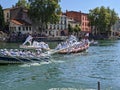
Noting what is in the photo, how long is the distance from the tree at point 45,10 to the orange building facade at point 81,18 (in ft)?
153

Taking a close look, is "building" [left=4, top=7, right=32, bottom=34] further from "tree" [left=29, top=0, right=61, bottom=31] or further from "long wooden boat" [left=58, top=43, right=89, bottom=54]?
"long wooden boat" [left=58, top=43, right=89, bottom=54]

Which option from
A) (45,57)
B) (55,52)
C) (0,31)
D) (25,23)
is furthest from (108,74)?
(25,23)

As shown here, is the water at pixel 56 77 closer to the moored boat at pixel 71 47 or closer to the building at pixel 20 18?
the moored boat at pixel 71 47

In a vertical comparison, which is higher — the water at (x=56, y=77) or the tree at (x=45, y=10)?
the tree at (x=45, y=10)

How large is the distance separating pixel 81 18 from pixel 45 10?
51820 mm

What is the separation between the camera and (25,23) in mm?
123062

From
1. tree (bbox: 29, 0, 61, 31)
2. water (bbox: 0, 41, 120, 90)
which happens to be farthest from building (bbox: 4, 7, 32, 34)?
water (bbox: 0, 41, 120, 90)

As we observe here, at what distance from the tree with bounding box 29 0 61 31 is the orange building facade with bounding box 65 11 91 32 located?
4655cm

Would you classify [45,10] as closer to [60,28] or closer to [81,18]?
[60,28]

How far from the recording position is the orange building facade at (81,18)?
544ft

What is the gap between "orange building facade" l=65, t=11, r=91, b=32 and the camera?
544 feet

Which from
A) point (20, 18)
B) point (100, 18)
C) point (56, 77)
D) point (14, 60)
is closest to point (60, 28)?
point (100, 18)

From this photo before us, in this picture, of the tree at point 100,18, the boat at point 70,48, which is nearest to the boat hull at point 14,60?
the boat at point 70,48

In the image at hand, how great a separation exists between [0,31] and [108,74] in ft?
265
